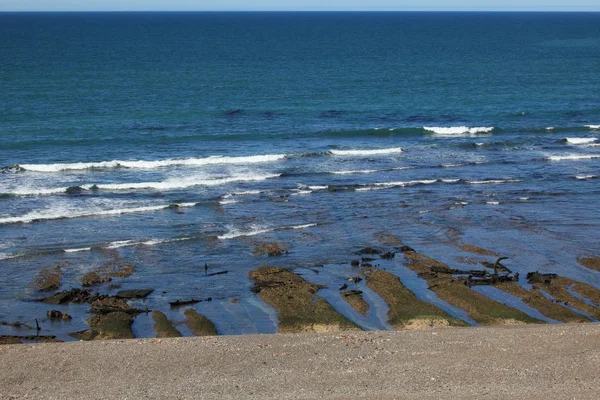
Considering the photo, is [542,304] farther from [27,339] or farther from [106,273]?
[27,339]

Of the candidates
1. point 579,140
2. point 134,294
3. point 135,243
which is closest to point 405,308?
point 134,294

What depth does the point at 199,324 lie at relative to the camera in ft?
81.0

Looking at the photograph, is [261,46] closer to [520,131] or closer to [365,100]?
[365,100]

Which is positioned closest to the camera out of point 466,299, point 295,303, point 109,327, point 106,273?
point 109,327

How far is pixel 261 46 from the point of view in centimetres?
12269

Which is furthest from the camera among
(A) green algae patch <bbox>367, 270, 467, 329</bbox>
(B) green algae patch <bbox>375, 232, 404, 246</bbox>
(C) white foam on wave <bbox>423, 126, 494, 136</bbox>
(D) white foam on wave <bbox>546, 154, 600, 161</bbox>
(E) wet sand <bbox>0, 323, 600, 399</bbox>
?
(C) white foam on wave <bbox>423, 126, 494, 136</bbox>

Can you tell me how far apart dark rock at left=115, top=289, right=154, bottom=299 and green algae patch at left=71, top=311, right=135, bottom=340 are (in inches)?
61.1

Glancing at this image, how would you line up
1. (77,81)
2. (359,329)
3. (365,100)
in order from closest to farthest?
(359,329)
(365,100)
(77,81)

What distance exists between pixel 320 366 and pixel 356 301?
20.4 feet

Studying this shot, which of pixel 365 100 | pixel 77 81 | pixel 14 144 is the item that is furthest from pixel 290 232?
pixel 77 81

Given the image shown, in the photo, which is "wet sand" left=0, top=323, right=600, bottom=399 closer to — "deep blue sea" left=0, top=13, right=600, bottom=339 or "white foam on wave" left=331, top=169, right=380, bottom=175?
"deep blue sea" left=0, top=13, right=600, bottom=339

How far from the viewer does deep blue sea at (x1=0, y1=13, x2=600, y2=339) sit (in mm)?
30922

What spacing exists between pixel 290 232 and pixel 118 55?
73.5 meters

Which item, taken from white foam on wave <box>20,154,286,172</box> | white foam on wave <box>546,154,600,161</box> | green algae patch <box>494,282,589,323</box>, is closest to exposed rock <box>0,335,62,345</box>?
green algae patch <box>494,282,589,323</box>
